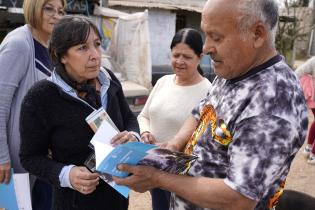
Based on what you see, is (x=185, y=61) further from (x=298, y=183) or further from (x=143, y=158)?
(x=298, y=183)

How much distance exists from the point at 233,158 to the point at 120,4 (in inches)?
410

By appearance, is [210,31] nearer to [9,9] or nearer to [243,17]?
[243,17]

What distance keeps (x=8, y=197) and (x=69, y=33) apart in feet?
3.49

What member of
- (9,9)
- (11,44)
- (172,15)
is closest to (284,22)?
(172,15)

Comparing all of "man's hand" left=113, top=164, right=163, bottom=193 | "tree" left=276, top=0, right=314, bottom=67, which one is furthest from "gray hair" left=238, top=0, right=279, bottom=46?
"tree" left=276, top=0, right=314, bottom=67

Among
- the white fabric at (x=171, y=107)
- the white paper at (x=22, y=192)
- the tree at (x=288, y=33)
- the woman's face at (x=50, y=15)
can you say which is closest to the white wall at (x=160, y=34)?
the tree at (x=288, y=33)

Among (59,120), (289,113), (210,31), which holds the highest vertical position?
(210,31)

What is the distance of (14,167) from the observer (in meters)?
2.15

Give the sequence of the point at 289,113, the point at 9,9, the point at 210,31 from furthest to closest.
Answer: the point at 9,9
the point at 210,31
the point at 289,113

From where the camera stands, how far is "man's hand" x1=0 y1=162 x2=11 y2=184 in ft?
6.66

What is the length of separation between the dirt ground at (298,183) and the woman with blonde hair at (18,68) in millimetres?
1653

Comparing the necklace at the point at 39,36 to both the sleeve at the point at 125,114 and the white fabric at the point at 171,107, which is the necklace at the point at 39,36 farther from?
the white fabric at the point at 171,107

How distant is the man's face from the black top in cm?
73

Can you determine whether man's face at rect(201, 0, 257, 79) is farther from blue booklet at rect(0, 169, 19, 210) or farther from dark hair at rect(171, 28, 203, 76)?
blue booklet at rect(0, 169, 19, 210)
